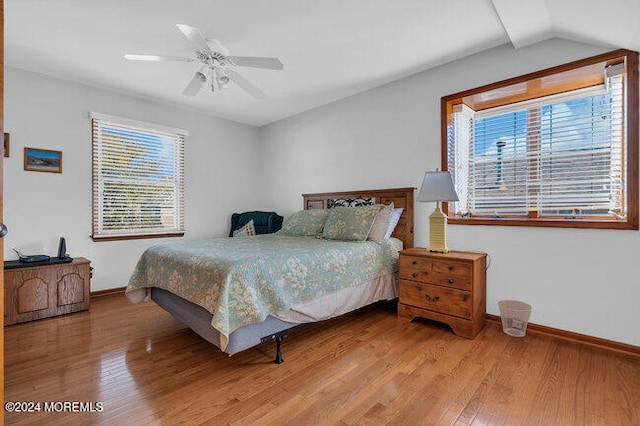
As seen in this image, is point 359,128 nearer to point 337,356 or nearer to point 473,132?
point 473,132

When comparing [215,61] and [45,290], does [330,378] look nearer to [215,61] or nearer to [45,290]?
[215,61]

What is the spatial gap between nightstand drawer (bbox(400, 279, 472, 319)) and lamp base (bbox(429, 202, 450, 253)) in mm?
359

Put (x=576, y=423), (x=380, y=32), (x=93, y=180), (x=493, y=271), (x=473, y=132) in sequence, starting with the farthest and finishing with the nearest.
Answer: (x=93, y=180), (x=473, y=132), (x=493, y=271), (x=380, y=32), (x=576, y=423)

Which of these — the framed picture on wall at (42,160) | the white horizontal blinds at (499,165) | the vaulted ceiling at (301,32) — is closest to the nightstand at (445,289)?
the white horizontal blinds at (499,165)

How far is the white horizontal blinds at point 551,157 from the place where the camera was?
2.29m

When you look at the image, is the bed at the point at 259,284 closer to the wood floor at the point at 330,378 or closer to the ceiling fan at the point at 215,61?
the wood floor at the point at 330,378

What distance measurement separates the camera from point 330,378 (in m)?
1.84

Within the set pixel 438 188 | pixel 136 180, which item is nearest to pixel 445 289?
pixel 438 188

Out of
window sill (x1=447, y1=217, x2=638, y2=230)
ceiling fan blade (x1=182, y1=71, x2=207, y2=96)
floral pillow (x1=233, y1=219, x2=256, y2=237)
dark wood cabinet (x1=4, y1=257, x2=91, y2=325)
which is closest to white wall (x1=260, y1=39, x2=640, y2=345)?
window sill (x1=447, y1=217, x2=638, y2=230)

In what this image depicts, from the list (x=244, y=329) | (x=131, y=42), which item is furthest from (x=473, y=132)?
(x=131, y=42)

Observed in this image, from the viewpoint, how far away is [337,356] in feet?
6.93

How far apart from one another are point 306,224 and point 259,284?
5.25 ft

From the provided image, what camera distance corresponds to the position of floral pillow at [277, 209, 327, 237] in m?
3.38

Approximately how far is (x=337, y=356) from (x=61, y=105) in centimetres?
389
